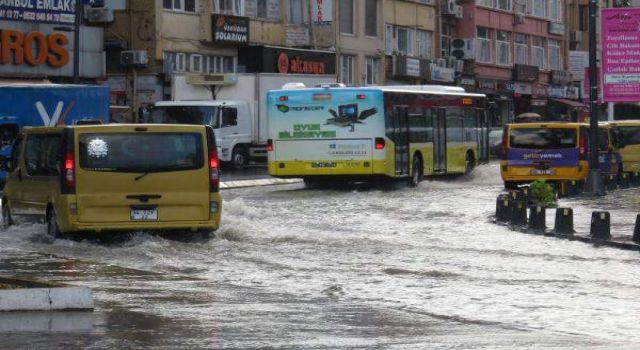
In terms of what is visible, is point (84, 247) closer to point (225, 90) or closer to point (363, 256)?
point (363, 256)

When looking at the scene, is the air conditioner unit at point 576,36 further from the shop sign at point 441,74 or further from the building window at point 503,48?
the shop sign at point 441,74

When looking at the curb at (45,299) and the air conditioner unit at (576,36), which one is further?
the air conditioner unit at (576,36)

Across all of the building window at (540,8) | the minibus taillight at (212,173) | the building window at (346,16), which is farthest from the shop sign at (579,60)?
the minibus taillight at (212,173)

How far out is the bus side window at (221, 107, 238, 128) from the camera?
48750mm

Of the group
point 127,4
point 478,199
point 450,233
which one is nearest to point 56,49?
point 127,4

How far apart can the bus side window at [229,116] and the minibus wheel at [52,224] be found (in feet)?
94.6

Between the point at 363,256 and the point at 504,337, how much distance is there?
299 inches

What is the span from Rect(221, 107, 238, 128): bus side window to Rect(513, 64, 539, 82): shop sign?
35.5 meters

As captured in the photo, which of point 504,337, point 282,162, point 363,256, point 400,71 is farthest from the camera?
point 400,71

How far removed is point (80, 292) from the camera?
1223 centimetres

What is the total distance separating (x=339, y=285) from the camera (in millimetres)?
14969

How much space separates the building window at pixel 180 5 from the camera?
5547 cm

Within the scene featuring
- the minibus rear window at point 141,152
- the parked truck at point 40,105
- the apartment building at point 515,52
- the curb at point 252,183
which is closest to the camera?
the minibus rear window at point 141,152

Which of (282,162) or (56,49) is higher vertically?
(56,49)
